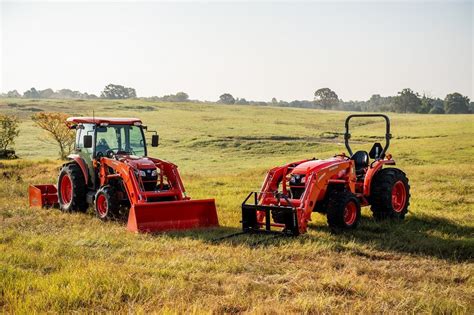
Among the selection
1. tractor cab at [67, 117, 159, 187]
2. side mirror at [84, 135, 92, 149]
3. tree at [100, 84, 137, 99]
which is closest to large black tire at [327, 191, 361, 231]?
tractor cab at [67, 117, 159, 187]

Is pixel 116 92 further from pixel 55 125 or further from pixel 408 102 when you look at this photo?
pixel 55 125

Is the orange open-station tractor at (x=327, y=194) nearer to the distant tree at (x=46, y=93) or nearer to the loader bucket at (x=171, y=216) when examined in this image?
the loader bucket at (x=171, y=216)

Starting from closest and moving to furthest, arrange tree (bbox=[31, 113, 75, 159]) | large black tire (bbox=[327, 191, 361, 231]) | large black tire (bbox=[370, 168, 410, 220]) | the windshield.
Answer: large black tire (bbox=[327, 191, 361, 231]) → large black tire (bbox=[370, 168, 410, 220]) → the windshield → tree (bbox=[31, 113, 75, 159])

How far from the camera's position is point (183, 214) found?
38.9ft

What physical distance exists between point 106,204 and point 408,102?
329 feet

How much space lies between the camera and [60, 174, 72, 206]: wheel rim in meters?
14.8

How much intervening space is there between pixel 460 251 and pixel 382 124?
161 ft

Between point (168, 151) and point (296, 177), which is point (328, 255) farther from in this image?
point (168, 151)

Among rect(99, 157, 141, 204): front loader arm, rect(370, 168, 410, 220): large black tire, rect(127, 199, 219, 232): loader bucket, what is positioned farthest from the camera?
rect(370, 168, 410, 220): large black tire

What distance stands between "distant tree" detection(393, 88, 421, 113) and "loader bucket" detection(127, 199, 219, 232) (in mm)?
99183

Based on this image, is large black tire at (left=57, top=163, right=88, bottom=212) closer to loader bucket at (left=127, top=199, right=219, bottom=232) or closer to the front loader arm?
the front loader arm

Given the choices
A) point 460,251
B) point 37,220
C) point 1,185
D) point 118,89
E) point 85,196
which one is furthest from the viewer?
point 118,89

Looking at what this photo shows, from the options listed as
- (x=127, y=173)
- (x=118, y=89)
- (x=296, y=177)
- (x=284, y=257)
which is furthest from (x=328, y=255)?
(x=118, y=89)

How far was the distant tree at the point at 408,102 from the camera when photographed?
106 meters
